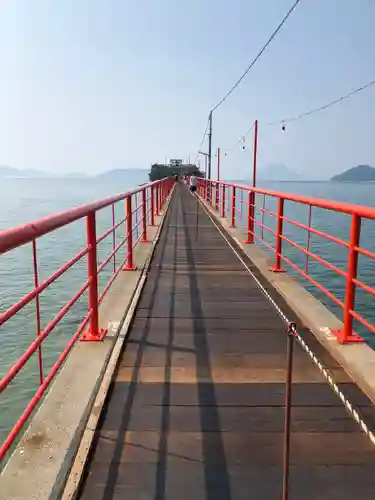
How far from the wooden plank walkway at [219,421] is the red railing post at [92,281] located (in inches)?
12.6

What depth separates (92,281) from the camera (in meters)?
3.95

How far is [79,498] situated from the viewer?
220cm

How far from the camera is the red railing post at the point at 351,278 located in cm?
376

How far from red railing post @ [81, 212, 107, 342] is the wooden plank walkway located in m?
0.32

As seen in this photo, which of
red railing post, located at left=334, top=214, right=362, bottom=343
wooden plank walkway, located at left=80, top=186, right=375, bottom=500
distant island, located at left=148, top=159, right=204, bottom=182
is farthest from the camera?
distant island, located at left=148, top=159, right=204, bottom=182

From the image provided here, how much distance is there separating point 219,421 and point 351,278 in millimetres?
1780

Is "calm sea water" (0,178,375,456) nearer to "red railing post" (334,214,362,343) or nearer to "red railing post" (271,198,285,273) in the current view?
"red railing post" (271,198,285,273)

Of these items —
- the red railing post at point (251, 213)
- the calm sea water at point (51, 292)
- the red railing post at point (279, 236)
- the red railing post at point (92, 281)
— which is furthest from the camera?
the red railing post at point (251, 213)

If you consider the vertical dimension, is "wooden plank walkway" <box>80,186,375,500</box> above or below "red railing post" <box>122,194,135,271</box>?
below

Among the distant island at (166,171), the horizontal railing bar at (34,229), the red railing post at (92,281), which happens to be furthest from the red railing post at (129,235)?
the distant island at (166,171)

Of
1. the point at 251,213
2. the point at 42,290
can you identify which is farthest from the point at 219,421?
the point at 251,213

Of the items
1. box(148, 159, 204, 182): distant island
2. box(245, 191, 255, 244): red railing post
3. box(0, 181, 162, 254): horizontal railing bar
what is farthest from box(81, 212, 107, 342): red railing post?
box(148, 159, 204, 182): distant island

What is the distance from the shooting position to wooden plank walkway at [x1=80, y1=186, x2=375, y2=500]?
2309mm

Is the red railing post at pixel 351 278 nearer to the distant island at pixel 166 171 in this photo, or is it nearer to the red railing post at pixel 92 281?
the red railing post at pixel 92 281
